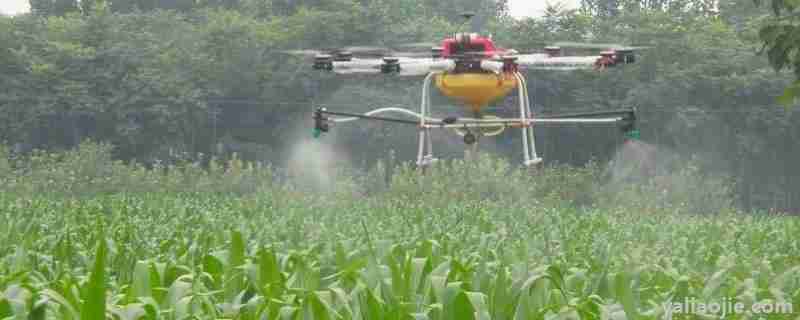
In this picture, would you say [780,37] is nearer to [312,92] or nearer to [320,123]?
[320,123]

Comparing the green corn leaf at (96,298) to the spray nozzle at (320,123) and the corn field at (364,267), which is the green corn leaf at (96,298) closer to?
the corn field at (364,267)

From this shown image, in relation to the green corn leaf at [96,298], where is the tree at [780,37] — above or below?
above

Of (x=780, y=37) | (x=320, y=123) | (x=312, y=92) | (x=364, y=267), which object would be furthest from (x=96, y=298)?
(x=312, y=92)

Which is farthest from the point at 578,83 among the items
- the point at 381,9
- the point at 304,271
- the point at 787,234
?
the point at 304,271

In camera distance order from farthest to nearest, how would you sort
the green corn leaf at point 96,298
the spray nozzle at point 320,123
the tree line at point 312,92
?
the tree line at point 312,92, the spray nozzle at point 320,123, the green corn leaf at point 96,298

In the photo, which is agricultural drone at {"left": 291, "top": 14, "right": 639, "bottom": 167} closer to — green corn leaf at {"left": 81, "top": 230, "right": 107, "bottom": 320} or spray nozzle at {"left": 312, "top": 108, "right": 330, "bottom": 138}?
spray nozzle at {"left": 312, "top": 108, "right": 330, "bottom": 138}

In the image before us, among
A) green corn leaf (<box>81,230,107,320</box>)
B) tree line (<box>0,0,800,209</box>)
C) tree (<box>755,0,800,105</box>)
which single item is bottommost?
tree line (<box>0,0,800,209</box>)

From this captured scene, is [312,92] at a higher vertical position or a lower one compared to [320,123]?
lower

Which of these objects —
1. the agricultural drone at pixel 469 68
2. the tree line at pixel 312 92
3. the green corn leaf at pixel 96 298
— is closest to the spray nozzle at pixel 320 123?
the agricultural drone at pixel 469 68

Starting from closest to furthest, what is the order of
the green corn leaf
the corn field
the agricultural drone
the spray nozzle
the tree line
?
1. the green corn leaf
2. the corn field
3. the agricultural drone
4. the spray nozzle
5. the tree line

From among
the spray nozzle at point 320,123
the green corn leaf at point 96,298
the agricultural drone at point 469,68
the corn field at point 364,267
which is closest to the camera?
the green corn leaf at point 96,298

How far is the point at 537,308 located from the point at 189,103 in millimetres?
39692

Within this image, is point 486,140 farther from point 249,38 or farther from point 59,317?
point 59,317

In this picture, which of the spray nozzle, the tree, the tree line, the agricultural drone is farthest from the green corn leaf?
the tree line
